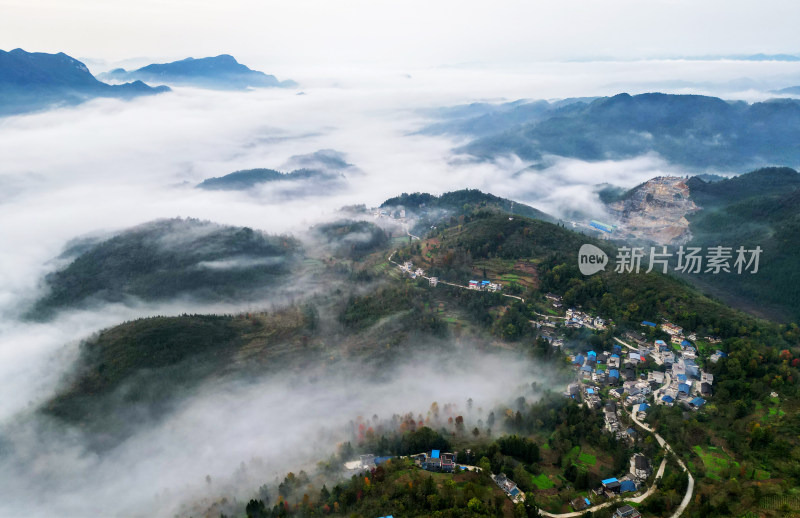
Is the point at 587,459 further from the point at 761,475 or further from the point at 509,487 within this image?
the point at 761,475

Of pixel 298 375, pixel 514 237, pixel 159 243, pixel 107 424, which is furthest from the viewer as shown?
pixel 159 243

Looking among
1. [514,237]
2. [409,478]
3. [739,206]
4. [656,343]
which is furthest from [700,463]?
[739,206]

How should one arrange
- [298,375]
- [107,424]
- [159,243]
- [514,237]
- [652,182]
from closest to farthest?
1. [107,424]
2. [298,375]
3. [514,237]
4. [159,243]
5. [652,182]

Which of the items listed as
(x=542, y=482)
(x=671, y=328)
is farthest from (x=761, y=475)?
(x=671, y=328)

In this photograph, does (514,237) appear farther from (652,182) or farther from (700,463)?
(652,182)

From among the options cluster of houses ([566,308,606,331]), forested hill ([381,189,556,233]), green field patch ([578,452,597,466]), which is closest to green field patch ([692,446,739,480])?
green field patch ([578,452,597,466])

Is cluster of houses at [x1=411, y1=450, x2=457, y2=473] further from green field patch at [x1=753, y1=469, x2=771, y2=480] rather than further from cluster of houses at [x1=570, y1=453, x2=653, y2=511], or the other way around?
green field patch at [x1=753, y1=469, x2=771, y2=480]

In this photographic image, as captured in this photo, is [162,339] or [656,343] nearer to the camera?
[656,343]
